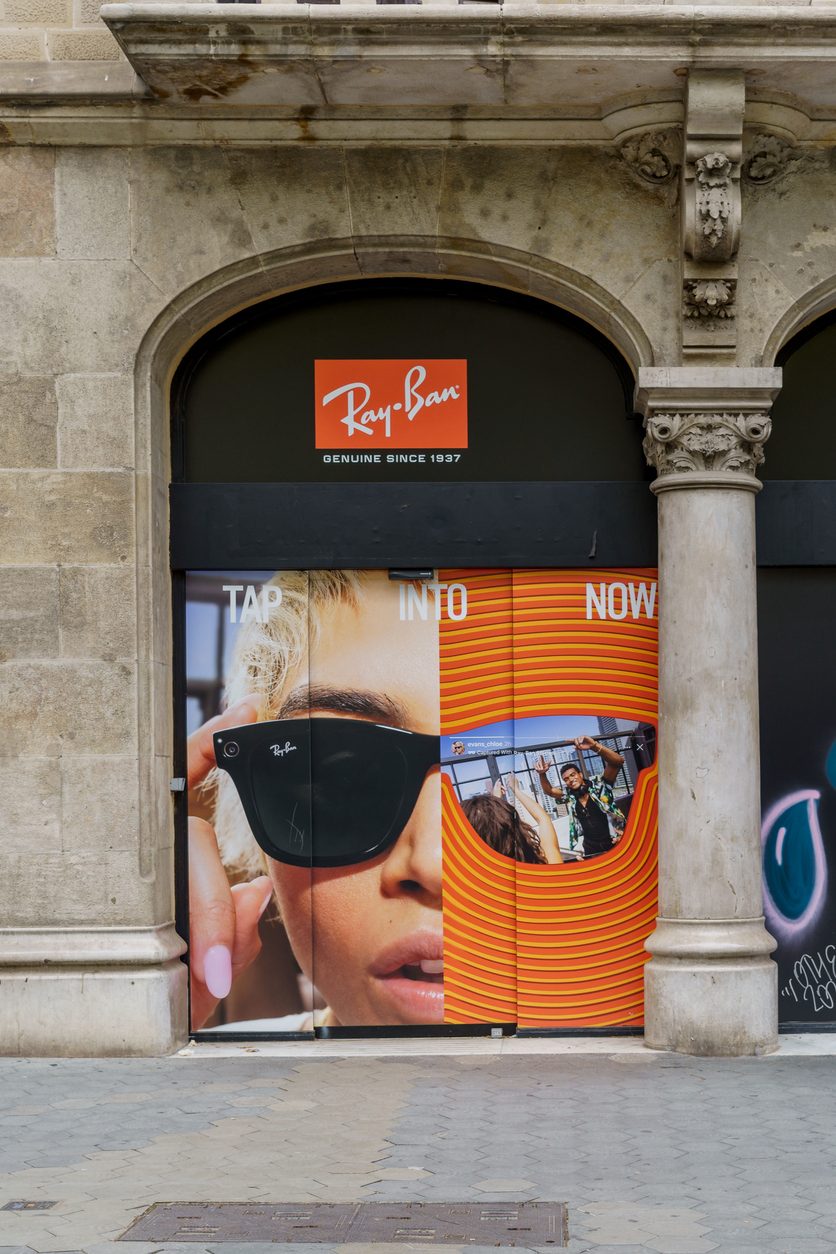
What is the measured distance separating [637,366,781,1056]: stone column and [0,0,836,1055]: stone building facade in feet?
0.06

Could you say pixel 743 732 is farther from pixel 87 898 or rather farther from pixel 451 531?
pixel 87 898

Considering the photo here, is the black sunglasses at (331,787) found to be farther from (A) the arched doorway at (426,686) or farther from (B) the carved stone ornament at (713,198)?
(B) the carved stone ornament at (713,198)

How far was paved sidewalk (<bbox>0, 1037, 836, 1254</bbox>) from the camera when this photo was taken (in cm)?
484

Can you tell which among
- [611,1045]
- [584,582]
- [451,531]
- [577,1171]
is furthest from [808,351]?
[577,1171]

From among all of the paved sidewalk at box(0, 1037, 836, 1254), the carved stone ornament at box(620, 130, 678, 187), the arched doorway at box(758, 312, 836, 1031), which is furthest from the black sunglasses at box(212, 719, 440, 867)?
the carved stone ornament at box(620, 130, 678, 187)

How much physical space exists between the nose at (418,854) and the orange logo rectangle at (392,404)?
7.81 feet

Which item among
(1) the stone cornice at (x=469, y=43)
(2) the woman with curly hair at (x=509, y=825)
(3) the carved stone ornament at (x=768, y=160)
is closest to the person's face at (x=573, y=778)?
(2) the woman with curly hair at (x=509, y=825)

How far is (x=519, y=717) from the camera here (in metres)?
8.39

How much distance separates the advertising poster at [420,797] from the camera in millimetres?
8273

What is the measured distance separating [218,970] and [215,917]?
0.34 meters

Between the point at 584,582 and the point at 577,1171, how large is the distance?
13.2 ft

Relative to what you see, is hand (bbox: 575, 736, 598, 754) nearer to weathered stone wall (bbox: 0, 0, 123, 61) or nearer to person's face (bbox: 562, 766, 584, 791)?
person's face (bbox: 562, 766, 584, 791)

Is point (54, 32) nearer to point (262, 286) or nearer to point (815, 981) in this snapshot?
point (262, 286)

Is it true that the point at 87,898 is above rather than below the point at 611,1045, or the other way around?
above
